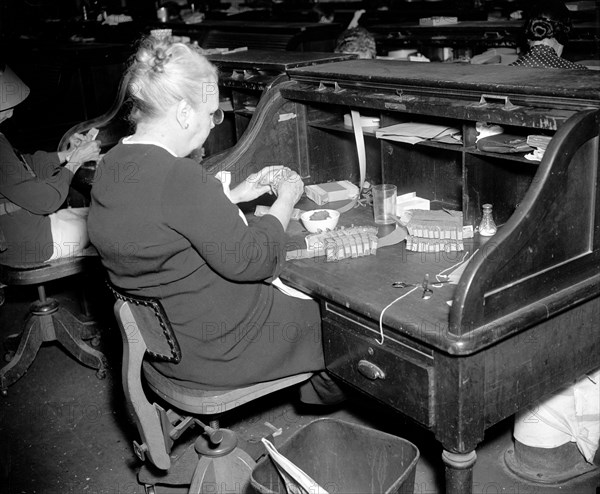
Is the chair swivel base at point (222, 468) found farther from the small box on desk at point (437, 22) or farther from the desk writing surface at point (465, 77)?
the small box on desk at point (437, 22)

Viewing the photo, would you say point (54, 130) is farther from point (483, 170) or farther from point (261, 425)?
point (483, 170)

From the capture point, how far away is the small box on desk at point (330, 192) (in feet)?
9.40

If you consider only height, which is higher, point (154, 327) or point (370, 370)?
point (154, 327)

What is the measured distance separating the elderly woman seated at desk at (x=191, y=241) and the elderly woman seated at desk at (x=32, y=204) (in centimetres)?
135

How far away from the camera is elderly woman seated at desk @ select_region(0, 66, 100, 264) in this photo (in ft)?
10.6

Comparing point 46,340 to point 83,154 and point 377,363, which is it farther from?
point 377,363

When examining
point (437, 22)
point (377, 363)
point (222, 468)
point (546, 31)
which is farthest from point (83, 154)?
point (437, 22)

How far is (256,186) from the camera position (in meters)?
2.59

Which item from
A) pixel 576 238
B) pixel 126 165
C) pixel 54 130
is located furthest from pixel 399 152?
pixel 54 130

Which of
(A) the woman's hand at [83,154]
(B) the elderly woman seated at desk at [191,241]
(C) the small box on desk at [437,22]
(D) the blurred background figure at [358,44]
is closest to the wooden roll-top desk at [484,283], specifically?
(B) the elderly woman seated at desk at [191,241]

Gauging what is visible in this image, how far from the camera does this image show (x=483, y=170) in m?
2.36

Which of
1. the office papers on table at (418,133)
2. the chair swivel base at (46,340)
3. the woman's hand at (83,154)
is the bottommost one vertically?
the chair swivel base at (46,340)

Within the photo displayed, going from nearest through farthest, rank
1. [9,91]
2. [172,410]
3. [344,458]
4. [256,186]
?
[344,458] → [172,410] → [256,186] → [9,91]

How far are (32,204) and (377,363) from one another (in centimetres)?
197
